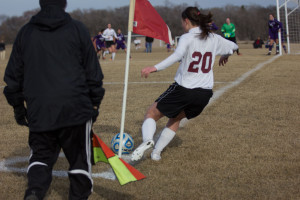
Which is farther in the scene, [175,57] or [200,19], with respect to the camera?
[200,19]

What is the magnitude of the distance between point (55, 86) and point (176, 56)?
176 centimetres

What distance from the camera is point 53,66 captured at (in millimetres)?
3012

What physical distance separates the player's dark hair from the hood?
75.7 inches

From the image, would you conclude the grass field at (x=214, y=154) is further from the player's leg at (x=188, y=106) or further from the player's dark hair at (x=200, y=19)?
the player's dark hair at (x=200, y=19)

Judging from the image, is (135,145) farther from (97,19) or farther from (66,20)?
(97,19)

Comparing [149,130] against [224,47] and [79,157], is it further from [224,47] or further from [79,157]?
[79,157]

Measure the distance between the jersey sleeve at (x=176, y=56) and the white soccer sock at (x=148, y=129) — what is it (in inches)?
33.4

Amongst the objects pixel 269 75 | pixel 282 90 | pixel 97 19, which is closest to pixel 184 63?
pixel 282 90

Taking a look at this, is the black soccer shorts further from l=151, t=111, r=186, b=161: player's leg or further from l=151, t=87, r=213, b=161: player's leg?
l=151, t=111, r=186, b=161: player's leg

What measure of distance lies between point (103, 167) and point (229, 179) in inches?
55.2

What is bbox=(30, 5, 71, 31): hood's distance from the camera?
117 inches

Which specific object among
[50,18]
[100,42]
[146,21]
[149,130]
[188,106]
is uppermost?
[100,42]

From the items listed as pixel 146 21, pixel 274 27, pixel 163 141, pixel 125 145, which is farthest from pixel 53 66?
pixel 274 27

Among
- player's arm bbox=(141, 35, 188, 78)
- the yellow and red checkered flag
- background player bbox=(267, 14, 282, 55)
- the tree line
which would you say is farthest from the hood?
the tree line
